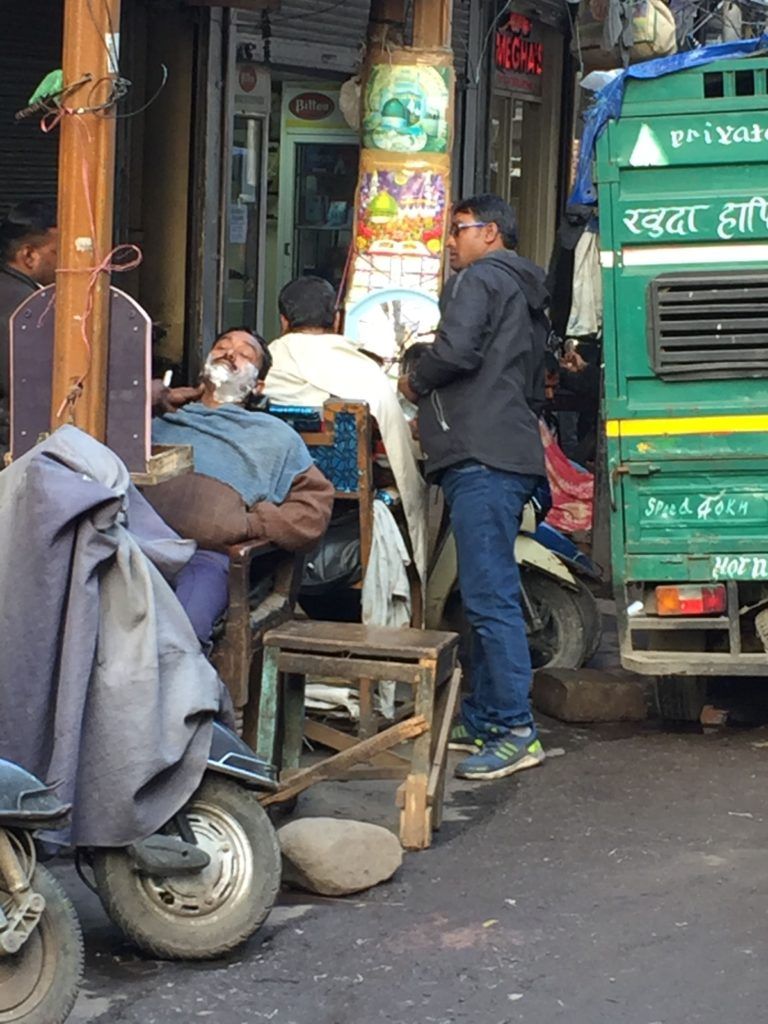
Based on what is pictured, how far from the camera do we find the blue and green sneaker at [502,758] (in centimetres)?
678

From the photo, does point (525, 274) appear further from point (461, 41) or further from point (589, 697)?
point (461, 41)

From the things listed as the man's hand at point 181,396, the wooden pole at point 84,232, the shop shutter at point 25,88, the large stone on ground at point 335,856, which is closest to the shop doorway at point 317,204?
the shop shutter at point 25,88

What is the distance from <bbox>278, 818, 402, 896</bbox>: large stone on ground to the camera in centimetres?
535

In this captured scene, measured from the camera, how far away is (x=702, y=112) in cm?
707

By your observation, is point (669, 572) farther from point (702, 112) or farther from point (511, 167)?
point (511, 167)

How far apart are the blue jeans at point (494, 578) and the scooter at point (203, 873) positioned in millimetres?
2052

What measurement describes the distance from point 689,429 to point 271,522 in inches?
74.9

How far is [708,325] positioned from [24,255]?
255 centimetres

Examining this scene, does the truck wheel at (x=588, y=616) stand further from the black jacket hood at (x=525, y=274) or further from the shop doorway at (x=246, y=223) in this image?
the shop doorway at (x=246, y=223)

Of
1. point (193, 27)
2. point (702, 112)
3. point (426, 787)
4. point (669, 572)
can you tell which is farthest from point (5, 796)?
point (193, 27)

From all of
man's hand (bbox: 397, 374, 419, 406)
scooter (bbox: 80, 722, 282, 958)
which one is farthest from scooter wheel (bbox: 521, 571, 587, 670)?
scooter (bbox: 80, 722, 282, 958)

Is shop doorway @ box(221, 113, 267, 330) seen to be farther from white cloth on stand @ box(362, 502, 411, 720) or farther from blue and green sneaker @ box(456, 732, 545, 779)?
blue and green sneaker @ box(456, 732, 545, 779)

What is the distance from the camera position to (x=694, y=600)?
7211mm

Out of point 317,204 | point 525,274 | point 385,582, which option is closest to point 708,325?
point 525,274
